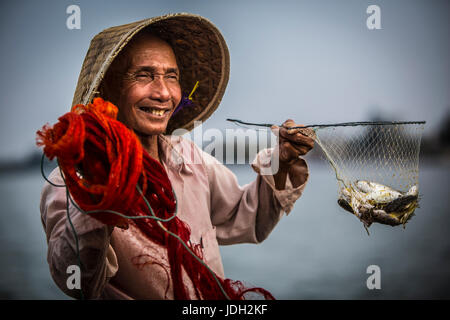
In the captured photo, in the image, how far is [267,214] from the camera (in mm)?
1385

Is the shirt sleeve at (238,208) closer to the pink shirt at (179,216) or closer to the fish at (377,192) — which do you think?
the pink shirt at (179,216)

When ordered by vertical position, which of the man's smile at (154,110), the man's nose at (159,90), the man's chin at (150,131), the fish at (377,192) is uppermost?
the man's nose at (159,90)

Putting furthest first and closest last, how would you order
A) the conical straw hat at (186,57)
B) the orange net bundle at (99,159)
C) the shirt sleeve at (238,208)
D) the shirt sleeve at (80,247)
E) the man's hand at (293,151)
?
1. the shirt sleeve at (238,208)
2. the man's hand at (293,151)
3. the conical straw hat at (186,57)
4. the shirt sleeve at (80,247)
5. the orange net bundle at (99,159)

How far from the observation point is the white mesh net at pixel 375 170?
3.82ft

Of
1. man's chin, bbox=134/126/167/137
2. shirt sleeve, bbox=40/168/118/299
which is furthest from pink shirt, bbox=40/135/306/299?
man's chin, bbox=134/126/167/137

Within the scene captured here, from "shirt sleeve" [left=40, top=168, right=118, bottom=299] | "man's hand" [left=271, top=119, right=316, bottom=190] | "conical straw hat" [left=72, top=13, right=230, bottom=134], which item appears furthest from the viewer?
"man's hand" [left=271, top=119, right=316, bottom=190]

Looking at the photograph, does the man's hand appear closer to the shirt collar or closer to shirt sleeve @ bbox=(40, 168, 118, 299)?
the shirt collar

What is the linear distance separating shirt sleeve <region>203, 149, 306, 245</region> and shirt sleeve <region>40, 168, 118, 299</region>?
1.56 ft

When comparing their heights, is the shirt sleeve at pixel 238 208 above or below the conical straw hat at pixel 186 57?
below

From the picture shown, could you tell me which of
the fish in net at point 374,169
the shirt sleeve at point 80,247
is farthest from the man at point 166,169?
the fish in net at point 374,169

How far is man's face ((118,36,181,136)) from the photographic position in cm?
116

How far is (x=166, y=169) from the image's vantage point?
1.26m

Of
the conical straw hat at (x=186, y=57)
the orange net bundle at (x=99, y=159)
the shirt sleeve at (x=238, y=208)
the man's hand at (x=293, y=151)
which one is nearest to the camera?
the orange net bundle at (x=99, y=159)

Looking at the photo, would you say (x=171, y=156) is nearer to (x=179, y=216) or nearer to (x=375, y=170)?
(x=179, y=216)
